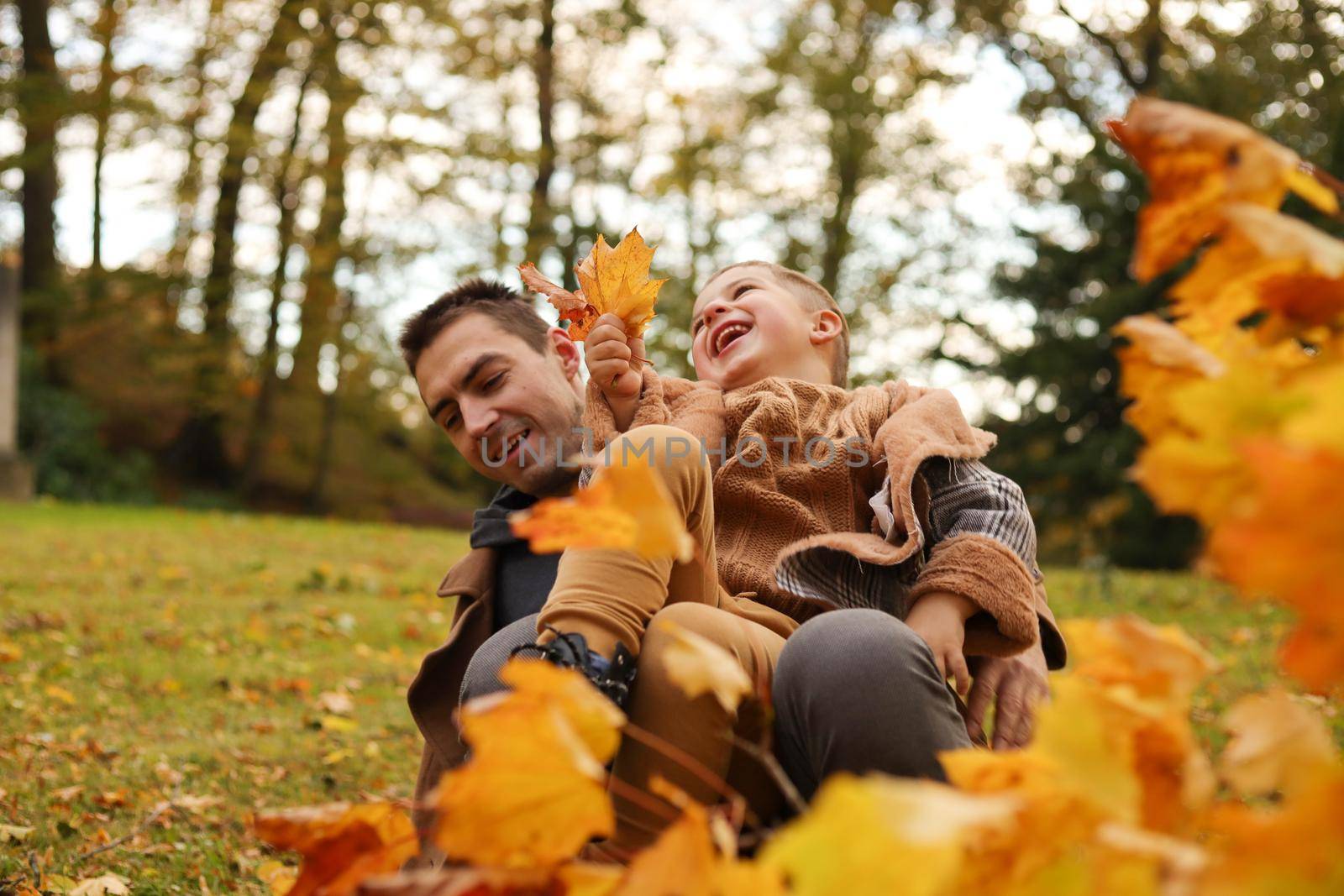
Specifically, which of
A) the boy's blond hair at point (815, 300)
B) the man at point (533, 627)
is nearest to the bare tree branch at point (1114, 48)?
the boy's blond hair at point (815, 300)

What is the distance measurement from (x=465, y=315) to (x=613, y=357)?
2.11 ft

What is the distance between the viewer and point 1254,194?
60 cm

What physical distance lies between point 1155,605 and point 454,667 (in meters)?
5.47

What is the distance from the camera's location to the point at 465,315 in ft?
7.69

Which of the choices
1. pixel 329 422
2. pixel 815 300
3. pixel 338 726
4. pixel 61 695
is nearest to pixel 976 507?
pixel 815 300

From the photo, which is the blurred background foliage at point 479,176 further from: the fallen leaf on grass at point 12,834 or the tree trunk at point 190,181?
the fallen leaf on grass at point 12,834

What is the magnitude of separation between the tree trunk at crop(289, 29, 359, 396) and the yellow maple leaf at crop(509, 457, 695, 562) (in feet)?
45.0

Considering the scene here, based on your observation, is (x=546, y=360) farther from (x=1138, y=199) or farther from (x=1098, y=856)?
(x=1138, y=199)

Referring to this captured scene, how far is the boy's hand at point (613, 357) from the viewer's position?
1.78 meters

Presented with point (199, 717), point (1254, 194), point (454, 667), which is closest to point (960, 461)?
point (454, 667)

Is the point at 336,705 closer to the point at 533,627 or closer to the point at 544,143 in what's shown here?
the point at 533,627

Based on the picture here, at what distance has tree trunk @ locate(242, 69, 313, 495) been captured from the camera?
1402 centimetres

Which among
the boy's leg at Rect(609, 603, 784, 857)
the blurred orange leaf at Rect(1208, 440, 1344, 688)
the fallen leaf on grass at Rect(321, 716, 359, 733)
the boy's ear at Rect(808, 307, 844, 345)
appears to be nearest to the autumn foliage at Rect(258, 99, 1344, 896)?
the blurred orange leaf at Rect(1208, 440, 1344, 688)

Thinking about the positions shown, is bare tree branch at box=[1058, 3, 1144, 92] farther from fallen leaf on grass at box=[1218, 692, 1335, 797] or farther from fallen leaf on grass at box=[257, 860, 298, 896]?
fallen leaf on grass at box=[1218, 692, 1335, 797]
